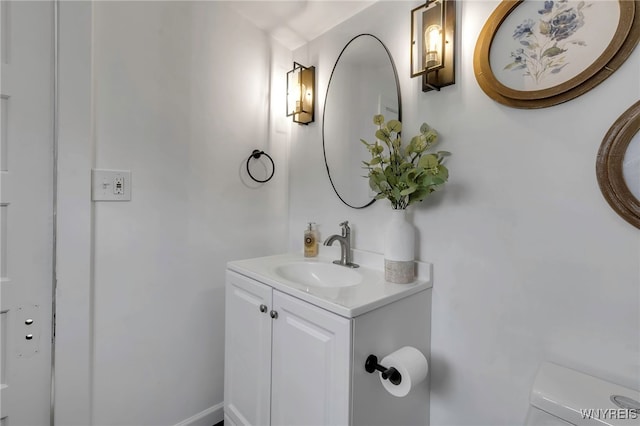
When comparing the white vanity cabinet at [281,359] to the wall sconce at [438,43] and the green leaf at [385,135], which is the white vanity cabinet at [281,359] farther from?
the wall sconce at [438,43]

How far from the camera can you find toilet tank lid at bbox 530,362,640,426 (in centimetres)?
64

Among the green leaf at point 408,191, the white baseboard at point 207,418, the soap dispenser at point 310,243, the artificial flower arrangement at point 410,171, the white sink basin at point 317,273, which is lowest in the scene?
the white baseboard at point 207,418

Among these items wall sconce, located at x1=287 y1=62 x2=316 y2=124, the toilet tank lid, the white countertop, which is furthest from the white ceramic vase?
wall sconce, located at x1=287 y1=62 x2=316 y2=124

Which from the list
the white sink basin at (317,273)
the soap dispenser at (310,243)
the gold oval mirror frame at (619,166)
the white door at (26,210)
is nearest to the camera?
the gold oval mirror frame at (619,166)

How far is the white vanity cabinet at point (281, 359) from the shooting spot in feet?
2.74

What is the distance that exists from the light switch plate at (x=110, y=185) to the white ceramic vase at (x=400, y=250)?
108 centimetres

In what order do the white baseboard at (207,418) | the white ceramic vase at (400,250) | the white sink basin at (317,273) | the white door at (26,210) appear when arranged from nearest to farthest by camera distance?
the white door at (26,210)
the white ceramic vase at (400,250)
the white sink basin at (317,273)
the white baseboard at (207,418)

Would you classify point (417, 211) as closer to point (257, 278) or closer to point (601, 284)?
point (601, 284)

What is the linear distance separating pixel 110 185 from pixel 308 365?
1021 mm

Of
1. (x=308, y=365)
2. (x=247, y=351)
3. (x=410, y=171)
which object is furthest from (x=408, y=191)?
(x=247, y=351)

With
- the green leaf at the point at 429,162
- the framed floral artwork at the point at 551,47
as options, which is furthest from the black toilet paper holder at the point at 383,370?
the framed floral artwork at the point at 551,47

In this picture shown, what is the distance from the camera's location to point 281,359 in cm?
102

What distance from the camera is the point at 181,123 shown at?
52.2 inches

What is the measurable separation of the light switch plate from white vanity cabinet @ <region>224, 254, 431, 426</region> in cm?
54
